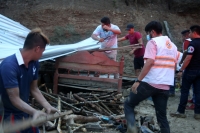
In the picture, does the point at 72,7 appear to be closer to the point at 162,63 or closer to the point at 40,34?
the point at 162,63

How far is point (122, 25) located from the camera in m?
14.4

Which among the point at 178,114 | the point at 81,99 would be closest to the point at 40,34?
the point at 81,99

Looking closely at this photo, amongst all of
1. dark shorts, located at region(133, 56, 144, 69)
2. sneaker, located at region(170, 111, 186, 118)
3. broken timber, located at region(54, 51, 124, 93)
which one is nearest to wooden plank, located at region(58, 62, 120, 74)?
broken timber, located at region(54, 51, 124, 93)

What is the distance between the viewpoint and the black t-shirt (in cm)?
684

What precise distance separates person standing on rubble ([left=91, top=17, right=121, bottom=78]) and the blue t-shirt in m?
5.25

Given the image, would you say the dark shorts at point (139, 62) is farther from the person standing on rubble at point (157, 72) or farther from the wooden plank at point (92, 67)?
the person standing on rubble at point (157, 72)

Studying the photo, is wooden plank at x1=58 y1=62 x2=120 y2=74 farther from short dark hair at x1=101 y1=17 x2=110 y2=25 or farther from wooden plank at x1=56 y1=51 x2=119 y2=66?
short dark hair at x1=101 y1=17 x2=110 y2=25

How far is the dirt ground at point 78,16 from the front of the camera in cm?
1376

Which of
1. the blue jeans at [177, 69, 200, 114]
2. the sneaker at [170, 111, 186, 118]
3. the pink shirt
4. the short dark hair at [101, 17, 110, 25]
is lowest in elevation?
the sneaker at [170, 111, 186, 118]

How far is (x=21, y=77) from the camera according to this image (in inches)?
131

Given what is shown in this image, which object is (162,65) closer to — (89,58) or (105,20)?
(89,58)

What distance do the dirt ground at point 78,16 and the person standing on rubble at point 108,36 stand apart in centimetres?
366

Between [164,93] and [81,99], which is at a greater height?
[164,93]

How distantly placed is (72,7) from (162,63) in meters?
10.2
